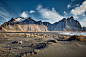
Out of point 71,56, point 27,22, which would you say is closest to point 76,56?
point 71,56

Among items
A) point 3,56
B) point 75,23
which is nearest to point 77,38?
point 3,56

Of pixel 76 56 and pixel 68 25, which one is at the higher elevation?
pixel 68 25

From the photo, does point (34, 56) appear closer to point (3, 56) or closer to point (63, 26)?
point (3, 56)

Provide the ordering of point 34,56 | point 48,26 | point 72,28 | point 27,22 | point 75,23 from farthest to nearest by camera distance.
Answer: point 48,26 < point 27,22 < point 75,23 < point 72,28 < point 34,56

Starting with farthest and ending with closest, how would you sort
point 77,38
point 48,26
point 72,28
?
point 48,26 → point 72,28 → point 77,38

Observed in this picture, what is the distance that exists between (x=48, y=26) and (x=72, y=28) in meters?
63.9

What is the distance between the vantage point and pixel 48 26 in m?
142

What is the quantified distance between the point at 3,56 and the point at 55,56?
408cm

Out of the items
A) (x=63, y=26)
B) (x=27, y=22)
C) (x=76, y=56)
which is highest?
(x=27, y=22)

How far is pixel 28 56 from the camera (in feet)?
11.8

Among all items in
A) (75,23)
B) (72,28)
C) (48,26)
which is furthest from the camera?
(48,26)

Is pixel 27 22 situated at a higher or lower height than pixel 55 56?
higher

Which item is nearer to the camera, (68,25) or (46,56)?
(46,56)

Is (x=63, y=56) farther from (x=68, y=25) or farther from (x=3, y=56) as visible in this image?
(x=68, y=25)
